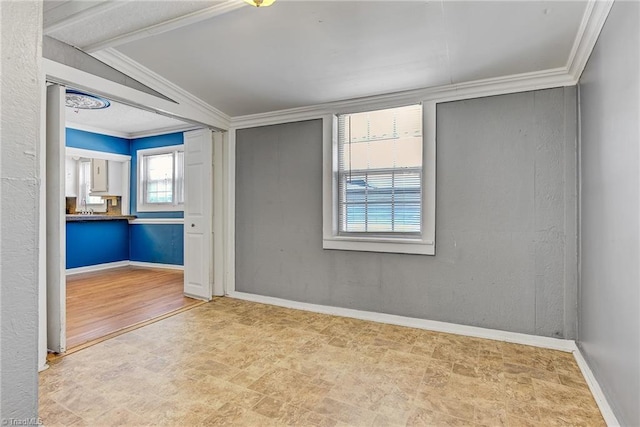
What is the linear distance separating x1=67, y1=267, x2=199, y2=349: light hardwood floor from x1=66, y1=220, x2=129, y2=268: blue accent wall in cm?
30

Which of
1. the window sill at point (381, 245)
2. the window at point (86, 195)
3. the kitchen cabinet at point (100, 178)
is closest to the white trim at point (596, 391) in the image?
the window sill at point (381, 245)

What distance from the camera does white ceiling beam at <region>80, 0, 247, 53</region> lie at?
2.00 m

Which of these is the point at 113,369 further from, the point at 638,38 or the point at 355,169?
the point at 638,38

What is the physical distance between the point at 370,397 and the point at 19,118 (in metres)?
2.15

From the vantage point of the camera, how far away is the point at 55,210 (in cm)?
260

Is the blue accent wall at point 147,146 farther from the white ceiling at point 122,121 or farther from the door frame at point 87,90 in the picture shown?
the door frame at point 87,90

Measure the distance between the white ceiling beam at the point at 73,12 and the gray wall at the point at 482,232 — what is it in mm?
2132

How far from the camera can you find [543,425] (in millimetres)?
1789

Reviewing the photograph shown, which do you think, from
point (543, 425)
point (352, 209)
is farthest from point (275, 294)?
point (543, 425)

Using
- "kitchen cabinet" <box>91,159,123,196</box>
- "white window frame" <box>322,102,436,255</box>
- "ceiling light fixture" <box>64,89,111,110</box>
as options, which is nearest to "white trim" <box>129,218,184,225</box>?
"kitchen cabinet" <box>91,159,123,196</box>

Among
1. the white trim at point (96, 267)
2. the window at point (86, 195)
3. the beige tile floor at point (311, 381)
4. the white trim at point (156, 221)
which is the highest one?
the window at point (86, 195)

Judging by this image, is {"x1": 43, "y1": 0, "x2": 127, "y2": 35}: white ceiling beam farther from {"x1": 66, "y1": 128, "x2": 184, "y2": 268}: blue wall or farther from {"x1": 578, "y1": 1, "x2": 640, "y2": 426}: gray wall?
{"x1": 66, "y1": 128, "x2": 184, "y2": 268}: blue wall

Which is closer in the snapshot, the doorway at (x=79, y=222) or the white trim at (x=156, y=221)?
the doorway at (x=79, y=222)

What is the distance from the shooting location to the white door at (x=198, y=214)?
13.8 ft
